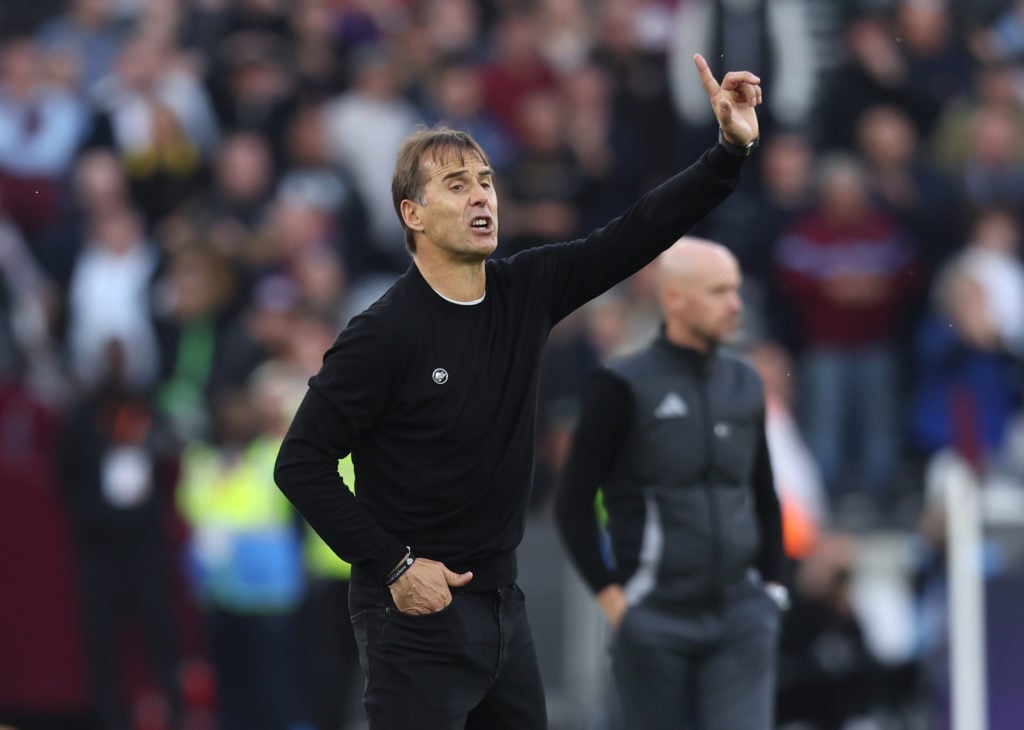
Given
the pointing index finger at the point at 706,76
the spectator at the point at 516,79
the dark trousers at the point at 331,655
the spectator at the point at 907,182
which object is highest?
the spectator at the point at 516,79

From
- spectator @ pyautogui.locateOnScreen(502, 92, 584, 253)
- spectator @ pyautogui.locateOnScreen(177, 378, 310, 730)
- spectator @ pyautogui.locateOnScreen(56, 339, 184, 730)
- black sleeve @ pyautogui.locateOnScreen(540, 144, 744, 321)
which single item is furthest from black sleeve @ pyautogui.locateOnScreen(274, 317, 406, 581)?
spectator @ pyautogui.locateOnScreen(502, 92, 584, 253)

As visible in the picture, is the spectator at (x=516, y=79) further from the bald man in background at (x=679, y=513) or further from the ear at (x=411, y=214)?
the ear at (x=411, y=214)

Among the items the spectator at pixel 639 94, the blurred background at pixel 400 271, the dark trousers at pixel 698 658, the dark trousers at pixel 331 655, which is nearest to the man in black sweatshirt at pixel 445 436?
the dark trousers at pixel 698 658

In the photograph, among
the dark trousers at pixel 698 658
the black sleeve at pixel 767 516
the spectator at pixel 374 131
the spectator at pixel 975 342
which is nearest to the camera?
the dark trousers at pixel 698 658

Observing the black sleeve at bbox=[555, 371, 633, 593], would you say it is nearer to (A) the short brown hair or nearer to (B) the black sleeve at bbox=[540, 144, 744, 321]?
(B) the black sleeve at bbox=[540, 144, 744, 321]

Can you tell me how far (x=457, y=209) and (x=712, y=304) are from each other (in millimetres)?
1918

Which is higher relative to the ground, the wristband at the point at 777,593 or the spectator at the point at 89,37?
the spectator at the point at 89,37

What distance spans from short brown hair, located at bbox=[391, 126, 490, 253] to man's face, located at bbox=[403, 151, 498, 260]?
0.05 ft

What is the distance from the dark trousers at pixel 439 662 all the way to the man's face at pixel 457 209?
3.14 feet

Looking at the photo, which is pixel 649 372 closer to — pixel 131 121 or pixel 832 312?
pixel 832 312

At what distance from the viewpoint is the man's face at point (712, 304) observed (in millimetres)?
7211

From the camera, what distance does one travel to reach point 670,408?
717 centimetres

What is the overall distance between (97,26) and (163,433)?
15.1 feet

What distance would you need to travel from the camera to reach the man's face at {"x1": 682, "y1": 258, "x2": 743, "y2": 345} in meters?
7.21
